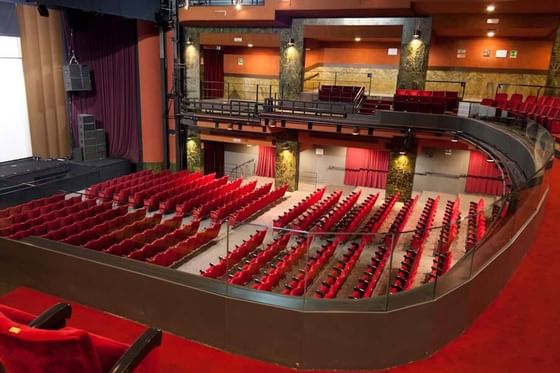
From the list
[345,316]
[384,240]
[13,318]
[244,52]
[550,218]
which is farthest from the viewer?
[244,52]

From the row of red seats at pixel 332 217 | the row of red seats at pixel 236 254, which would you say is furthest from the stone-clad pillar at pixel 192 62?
the row of red seats at pixel 236 254

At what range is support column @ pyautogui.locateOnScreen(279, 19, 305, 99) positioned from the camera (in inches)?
558

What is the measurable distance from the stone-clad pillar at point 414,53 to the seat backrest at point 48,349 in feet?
41.3

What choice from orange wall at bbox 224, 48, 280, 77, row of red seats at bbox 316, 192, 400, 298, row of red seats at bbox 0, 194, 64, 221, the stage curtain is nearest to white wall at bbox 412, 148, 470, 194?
orange wall at bbox 224, 48, 280, 77

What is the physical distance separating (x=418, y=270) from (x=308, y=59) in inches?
544

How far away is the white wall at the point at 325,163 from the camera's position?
1672 centimetres

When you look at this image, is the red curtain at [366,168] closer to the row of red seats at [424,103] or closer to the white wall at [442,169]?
the white wall at [442,169]

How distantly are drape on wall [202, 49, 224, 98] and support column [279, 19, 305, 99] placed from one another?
359cm

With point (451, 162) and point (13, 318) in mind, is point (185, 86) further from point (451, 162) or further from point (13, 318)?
point (13, 318)

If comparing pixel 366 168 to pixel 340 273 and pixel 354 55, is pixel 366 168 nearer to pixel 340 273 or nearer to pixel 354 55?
pixel 354 55

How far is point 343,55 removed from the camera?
16.9 meters

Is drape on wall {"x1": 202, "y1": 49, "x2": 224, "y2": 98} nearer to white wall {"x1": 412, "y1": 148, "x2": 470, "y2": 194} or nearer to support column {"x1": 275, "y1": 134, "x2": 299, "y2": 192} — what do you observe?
support column {"x1": 275, "y1": 134, "x2": 299, "y2": 192}

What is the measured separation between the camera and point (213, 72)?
18.2 m

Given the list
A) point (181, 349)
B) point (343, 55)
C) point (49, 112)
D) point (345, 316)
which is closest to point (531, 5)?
point (343, 55)
